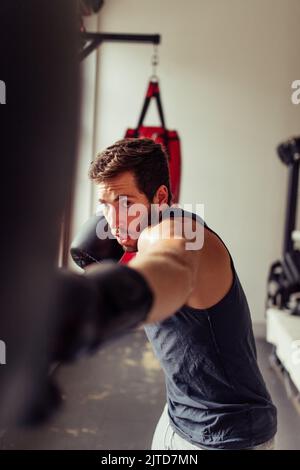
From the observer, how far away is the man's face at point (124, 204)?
91 cm

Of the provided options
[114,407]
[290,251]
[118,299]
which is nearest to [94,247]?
[118,299]

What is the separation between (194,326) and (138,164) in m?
0.37

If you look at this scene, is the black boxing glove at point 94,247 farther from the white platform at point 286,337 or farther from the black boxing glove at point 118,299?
the white platform at point 286,337

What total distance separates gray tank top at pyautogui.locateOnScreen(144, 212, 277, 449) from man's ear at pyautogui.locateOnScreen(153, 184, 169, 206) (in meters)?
0.24

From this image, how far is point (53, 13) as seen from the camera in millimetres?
368

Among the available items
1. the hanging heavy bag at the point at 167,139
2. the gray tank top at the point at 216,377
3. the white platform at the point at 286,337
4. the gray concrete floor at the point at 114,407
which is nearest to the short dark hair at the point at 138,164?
the gray tank top at the point at 216,377

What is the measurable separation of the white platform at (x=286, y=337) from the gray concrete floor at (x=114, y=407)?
283 mm

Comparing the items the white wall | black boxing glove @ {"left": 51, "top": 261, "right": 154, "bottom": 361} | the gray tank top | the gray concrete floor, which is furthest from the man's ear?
the white wall

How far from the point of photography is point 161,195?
0.99 m

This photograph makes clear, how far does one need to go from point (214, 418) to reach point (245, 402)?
8cm

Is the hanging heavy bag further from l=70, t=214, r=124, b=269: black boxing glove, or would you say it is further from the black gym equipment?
l=70, t=214, r=124, b=269: black boxing glove

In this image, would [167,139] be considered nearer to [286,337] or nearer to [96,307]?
[286,337]

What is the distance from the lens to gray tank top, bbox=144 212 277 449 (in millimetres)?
1113
